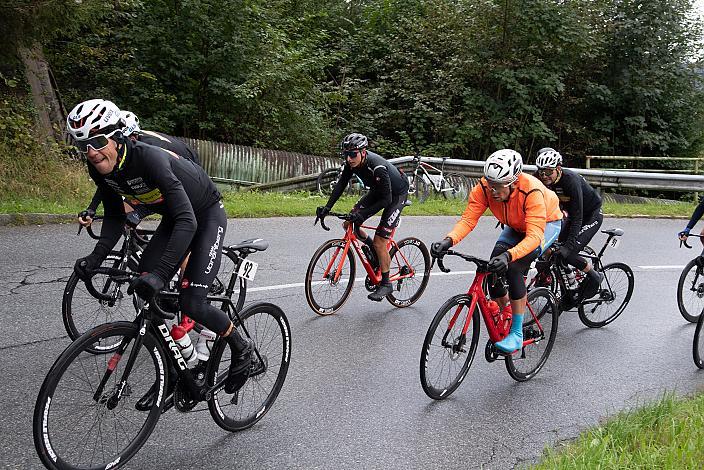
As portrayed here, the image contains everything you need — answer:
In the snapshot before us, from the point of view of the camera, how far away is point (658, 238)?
13141 millimetres

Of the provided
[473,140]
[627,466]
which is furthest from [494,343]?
[473,140]

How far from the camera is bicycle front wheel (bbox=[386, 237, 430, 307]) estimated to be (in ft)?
26.9

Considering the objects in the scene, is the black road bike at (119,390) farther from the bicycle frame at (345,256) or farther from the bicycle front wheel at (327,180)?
the bicycle front wheel at (327,180)

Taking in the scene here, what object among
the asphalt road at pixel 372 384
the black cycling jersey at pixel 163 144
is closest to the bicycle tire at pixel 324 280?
the asphalt road at pixel 372 384

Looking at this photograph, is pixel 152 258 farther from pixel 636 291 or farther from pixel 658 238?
pixel 658 238

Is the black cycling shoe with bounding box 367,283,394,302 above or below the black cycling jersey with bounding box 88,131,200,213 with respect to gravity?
below

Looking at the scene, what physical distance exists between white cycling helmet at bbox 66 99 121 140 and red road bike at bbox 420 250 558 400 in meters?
2.64

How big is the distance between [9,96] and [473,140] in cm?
1348

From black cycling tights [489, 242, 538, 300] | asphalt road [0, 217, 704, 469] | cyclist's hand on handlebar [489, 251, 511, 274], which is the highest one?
cyclist's hand on handlebar [489, 251, 511, 274]

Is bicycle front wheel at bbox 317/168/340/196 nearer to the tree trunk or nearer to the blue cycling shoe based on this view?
the tree trunk

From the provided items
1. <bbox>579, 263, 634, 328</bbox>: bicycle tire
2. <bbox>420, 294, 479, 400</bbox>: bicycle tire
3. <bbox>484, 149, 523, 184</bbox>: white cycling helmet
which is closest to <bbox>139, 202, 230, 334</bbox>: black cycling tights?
<bbox>420, 294, 479, 400</bbox>: bicycle tire

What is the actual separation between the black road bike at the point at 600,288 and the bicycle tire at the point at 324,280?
203cm

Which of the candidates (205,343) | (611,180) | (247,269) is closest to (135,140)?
(247,269)

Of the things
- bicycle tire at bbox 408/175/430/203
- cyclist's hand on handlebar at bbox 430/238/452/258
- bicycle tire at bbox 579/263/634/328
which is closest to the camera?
cyclist's hand on handlebar at bbox 430/238/452/258
